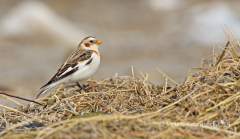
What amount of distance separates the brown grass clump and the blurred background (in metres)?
2.89

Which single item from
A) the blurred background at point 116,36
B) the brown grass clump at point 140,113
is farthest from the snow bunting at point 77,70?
the blurred background at point 116,36

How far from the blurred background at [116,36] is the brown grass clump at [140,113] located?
2.89 meters

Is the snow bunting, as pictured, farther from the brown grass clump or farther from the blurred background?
the blurred background

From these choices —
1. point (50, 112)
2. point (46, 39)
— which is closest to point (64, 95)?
point (50, 112)

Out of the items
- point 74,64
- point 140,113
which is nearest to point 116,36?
point 74,64

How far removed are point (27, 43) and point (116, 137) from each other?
11.9 m

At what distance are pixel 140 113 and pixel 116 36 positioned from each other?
1227 cm

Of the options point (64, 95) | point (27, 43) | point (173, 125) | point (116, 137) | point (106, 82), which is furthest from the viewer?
point (27, 43)

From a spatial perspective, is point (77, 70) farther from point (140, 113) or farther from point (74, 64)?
point (140, 113)

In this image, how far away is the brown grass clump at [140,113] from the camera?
2.21 metres

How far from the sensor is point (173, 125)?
2354 mm

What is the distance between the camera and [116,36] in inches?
589

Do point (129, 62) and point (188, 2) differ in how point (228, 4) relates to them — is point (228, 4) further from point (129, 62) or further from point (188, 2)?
point (129, 62)

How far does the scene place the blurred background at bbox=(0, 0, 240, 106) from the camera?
945 centimetres
